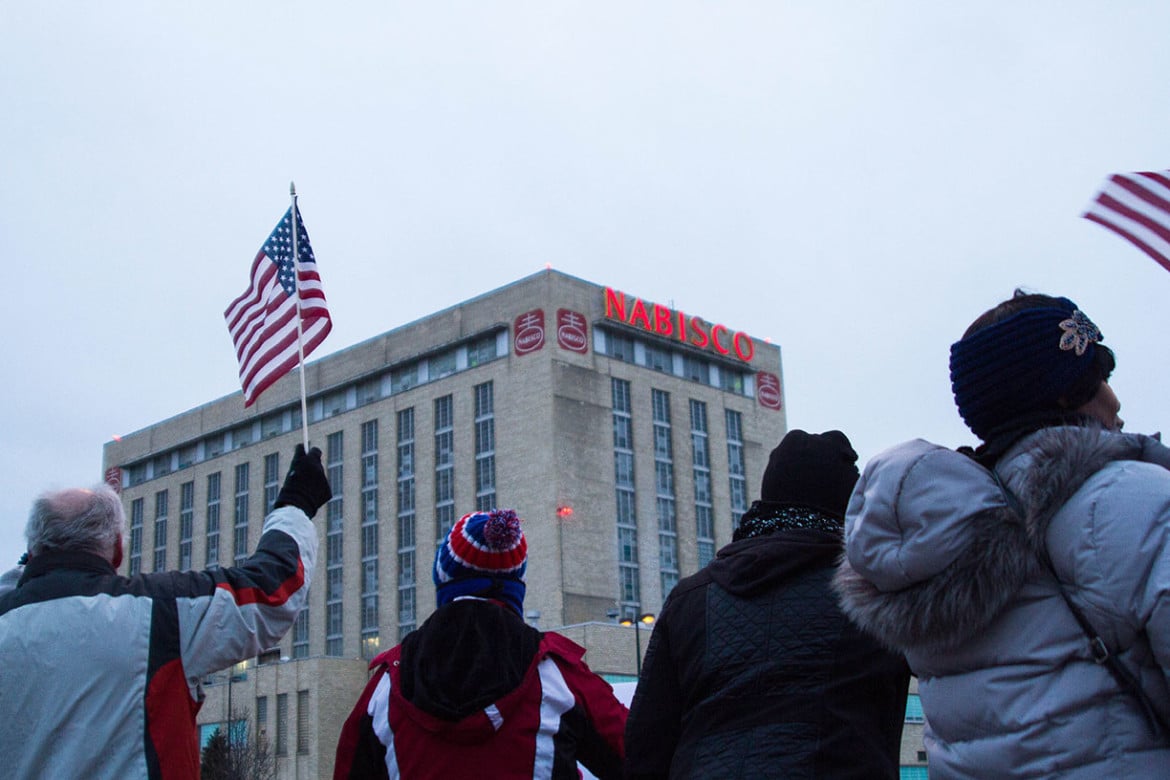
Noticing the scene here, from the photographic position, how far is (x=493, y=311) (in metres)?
68.2

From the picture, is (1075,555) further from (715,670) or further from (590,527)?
(590,527)

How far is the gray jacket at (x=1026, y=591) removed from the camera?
270 cm

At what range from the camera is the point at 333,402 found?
76938mm

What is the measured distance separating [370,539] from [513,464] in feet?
39.1

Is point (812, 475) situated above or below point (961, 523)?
above

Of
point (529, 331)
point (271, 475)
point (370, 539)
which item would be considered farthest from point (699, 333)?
point (271, 475)

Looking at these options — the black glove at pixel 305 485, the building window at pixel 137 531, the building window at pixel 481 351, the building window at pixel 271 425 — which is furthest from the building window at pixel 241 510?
the black glove at pixel 305 485

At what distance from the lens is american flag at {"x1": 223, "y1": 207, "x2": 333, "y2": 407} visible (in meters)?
8.99

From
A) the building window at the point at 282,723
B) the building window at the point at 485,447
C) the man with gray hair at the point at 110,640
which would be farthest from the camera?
the building window at the point at 485,447

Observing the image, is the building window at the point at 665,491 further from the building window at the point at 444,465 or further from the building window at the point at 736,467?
the building window at the point at 444,465

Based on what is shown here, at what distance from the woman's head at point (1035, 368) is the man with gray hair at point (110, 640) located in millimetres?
2649

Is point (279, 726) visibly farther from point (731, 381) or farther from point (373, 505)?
point (731, 381)

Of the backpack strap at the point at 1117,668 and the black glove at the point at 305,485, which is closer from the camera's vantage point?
the backpack strap at the point at 1117,668

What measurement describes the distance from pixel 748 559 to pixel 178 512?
86.1 meters
